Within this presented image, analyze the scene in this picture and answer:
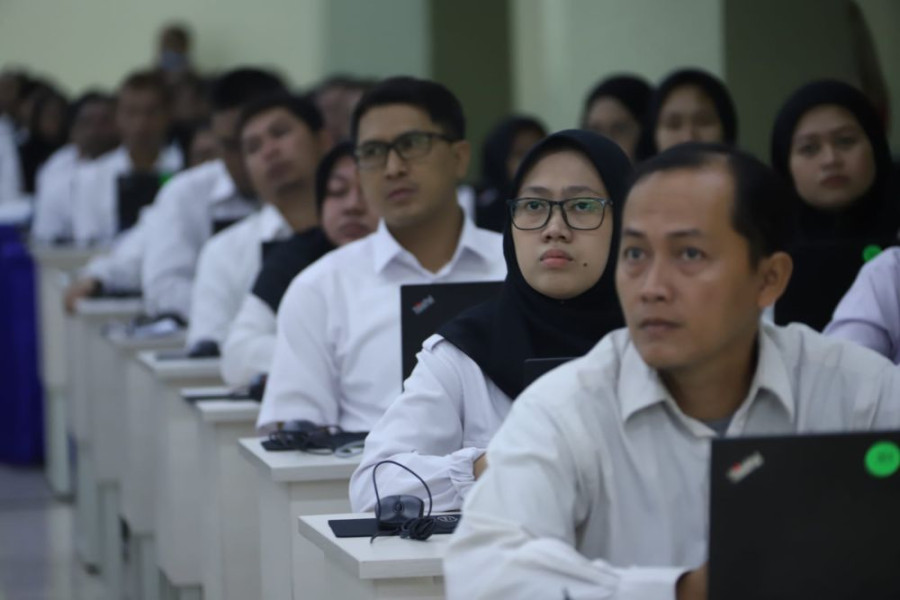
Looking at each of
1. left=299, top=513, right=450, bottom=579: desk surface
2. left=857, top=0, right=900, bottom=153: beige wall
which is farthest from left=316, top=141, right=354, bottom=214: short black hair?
left=299, top=513, right=450, bottom=579: desk surface

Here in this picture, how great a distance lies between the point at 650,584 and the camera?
1.99m

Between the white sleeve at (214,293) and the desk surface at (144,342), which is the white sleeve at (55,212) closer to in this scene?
the desk surface at (144,342)

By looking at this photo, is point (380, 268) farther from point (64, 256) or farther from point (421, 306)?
point (64, 256)

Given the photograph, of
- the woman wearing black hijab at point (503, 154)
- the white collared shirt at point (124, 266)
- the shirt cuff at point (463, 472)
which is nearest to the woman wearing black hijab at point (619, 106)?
the woman wearing black hijab at point (503, 154)

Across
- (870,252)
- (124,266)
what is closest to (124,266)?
(124,266)

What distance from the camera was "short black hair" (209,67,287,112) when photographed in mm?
7680

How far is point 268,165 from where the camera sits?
565 cm

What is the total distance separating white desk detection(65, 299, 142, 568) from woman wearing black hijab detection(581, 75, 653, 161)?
81.5 inches

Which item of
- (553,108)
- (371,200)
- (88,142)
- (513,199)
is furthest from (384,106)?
(88,142)

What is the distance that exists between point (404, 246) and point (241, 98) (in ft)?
12.3

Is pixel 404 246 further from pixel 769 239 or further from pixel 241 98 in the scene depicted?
pixel 241 98

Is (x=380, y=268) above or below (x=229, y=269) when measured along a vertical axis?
above

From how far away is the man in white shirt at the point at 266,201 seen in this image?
564 centimetres

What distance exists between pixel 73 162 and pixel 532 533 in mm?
9295
